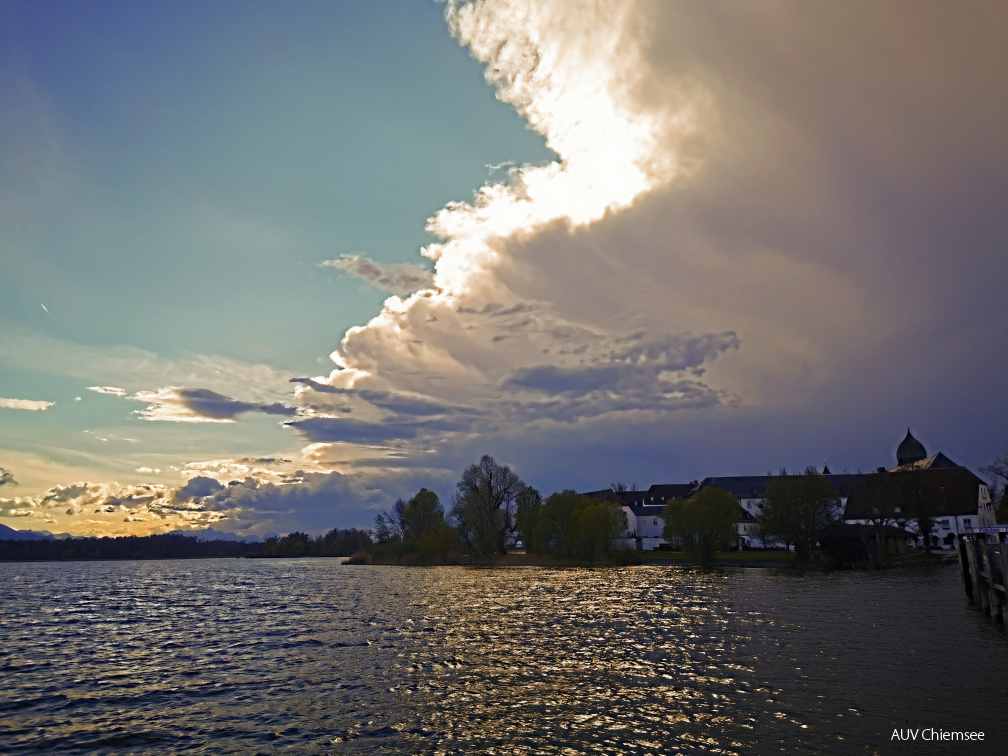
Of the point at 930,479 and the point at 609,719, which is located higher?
the point at 930,479

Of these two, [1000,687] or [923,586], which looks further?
[923,586]

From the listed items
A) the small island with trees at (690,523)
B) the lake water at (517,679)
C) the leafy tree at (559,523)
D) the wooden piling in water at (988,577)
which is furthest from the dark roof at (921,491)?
the lake water at (517,679)

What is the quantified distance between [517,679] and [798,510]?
3673 inches

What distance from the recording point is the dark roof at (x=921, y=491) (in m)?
118

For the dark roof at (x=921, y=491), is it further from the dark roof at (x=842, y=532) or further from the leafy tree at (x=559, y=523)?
the leafy tree at (x=559, y=523)

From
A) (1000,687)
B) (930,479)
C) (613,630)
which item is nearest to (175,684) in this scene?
(613,630)

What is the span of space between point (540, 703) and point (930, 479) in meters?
142

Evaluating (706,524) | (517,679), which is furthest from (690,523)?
(517,679)

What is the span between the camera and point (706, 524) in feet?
335

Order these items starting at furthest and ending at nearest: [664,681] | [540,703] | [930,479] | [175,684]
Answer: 1. [930,479]
2. [175,684]
3. [664,681]
4. [540,703]

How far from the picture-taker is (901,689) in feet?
71.3

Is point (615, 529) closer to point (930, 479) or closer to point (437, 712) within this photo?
point (930, 479)

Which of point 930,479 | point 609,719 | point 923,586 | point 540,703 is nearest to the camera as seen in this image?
point 609,719

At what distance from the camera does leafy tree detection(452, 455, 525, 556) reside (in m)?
127
